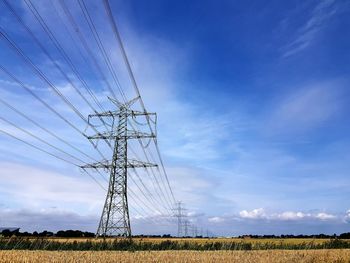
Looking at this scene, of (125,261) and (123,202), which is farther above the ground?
(123,202)

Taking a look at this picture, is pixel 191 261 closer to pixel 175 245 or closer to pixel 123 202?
pixel 123 202

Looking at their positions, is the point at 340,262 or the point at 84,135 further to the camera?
the point at 84,135

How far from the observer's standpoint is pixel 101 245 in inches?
1753

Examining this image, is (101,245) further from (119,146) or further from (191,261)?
(191,261)

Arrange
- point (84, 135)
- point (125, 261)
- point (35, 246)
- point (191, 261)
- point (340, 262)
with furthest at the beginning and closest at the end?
point (84, 135) → point (35, 246) → point (340, 262) → point (191, 261) → point (125, 261)

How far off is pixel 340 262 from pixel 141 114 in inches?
1037

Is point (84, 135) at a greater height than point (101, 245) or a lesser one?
greater

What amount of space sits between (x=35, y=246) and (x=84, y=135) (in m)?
12.8

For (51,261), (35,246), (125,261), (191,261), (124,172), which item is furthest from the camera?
(124,172)

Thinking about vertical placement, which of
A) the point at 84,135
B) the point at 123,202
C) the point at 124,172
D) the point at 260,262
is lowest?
the point at 260,262

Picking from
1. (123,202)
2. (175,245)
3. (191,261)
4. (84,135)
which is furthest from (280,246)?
(191,261)

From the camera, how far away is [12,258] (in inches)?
911

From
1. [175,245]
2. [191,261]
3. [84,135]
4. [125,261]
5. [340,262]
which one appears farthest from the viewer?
[175,245]

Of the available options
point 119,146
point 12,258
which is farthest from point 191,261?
point 119,146
